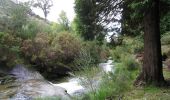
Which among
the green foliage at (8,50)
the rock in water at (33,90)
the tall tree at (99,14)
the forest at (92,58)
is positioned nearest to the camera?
the forest at (92,58)

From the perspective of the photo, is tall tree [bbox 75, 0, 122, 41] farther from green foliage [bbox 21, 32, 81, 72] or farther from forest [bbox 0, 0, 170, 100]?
green foliage [bbox 21, 32, 81, 72]

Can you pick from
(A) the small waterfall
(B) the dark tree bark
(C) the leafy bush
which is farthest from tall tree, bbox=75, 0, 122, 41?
(C) the leafy bush

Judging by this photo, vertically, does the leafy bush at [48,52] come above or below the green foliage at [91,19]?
below

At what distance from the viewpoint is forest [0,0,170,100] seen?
845 cm

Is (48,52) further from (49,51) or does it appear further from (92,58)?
(92,58)

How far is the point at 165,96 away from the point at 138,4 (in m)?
2.73

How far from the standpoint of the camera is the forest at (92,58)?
8.45 m

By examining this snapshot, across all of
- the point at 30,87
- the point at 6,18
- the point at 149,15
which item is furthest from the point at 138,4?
the point at 6,18

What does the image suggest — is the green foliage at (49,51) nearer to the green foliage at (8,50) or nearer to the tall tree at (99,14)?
the green foliage at (8,50)

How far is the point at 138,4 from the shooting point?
7699 mm

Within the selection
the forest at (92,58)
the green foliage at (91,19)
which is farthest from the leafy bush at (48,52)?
the green foliage at (91,19)

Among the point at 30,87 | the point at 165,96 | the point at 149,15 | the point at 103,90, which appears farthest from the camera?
the point at 30,87

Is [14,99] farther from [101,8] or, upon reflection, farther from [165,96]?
[165,96]

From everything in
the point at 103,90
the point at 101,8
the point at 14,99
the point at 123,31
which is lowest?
the point at 14,99
